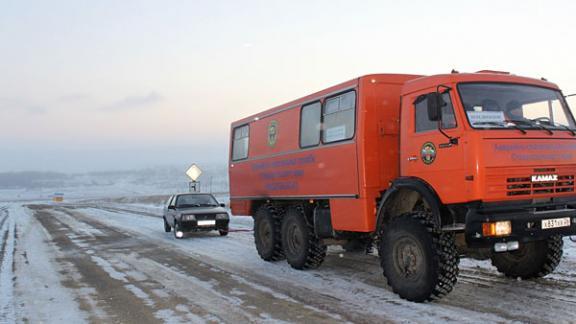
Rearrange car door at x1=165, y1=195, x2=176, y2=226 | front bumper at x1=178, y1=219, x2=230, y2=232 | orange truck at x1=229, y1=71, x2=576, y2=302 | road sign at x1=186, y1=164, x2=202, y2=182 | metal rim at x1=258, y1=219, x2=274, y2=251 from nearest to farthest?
orange truck at x1=229, y1=71, x2=576, y2=302, metal rim at x1=258, y1=219, x2=274, y2=251, front bumper at x1=178, y1=219, x2=230, y2=232, car door at x1=165, y1=195, x2=176, y2=226, road sign at x1=186, y1=164, x2=202, y2=182

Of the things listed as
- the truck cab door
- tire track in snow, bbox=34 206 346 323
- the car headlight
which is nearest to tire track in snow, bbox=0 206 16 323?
tire track in snow, bbox=34 206 346 323

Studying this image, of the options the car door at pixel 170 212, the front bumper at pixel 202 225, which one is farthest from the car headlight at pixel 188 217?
A: the car door at pixel 170 212

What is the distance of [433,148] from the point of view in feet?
20.5

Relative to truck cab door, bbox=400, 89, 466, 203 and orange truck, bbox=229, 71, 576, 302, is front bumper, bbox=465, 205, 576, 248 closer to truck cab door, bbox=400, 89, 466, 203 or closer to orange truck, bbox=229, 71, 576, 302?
orange truck, bbox=229, 71, 576, 302

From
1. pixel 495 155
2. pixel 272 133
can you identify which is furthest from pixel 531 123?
pixel 272 133

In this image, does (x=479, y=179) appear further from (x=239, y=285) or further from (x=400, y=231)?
(x=239, y=285)

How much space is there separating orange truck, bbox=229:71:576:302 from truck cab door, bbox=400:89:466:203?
1cm

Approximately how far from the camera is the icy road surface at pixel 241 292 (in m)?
5.75

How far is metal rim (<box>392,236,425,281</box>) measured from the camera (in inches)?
244

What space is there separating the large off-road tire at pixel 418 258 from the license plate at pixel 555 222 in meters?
1.09

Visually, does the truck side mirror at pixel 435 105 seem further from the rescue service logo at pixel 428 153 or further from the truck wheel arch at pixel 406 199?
the truck wheel arch at pixel 406 199

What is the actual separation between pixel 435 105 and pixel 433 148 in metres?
0.57

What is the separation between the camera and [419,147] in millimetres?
6512

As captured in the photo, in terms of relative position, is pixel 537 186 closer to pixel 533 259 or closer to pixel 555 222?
pixel 555 222
